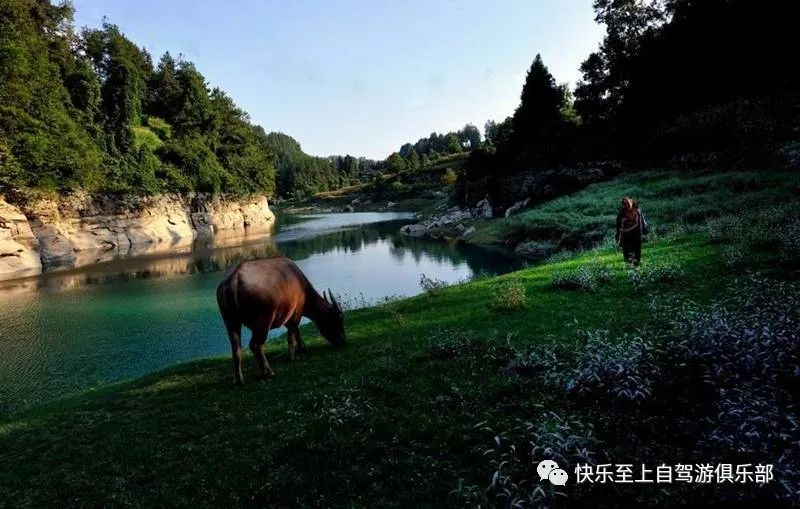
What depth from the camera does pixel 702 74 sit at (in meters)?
50.7

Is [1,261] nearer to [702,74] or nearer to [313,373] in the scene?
[313,373]

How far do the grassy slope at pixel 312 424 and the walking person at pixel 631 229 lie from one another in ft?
11.7

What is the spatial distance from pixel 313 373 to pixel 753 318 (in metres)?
9.58

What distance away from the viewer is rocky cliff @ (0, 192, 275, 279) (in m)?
49.6

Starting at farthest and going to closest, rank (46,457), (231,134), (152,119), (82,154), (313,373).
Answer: (231,134), (152,119), (82,154), (313,373), (46,457)

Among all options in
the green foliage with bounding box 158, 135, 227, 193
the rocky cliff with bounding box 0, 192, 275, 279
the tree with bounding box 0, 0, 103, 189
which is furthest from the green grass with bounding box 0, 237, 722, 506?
the green foliage with bounding box 158, 135, 227, 193

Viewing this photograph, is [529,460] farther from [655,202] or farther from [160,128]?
[160,128]

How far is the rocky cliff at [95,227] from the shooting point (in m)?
49.6

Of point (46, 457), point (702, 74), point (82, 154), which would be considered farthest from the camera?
point (82, 154)

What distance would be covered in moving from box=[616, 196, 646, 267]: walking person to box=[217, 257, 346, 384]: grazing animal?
13.1 m

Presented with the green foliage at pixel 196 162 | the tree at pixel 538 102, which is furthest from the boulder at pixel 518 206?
the green foliage at pixel 196 162

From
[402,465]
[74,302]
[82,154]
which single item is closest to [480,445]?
[402,465]

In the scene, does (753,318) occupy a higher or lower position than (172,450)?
higher

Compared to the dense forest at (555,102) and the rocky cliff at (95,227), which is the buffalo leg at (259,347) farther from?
the rocky cliff at (95,227)
